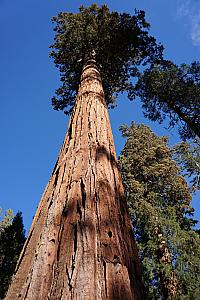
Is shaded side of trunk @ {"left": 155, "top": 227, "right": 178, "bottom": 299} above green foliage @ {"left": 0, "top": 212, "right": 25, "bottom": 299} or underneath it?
underneath

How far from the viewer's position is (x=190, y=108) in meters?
13.1

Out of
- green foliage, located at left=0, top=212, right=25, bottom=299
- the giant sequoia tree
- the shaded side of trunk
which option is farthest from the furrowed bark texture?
green foliage, located at left=0, top=212, right=25, bottom=299

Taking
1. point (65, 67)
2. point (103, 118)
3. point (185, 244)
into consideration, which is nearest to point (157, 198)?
point (185, 244)

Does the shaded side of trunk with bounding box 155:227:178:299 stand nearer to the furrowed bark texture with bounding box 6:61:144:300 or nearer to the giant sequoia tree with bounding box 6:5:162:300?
the giant sequoia tree with bounding box 6:5:162:300

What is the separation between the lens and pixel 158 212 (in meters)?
12.7

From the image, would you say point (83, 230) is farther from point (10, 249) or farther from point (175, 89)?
point (10, 249)

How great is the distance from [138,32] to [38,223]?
10026mm

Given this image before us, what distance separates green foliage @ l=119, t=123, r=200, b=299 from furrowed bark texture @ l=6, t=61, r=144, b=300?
722 cm

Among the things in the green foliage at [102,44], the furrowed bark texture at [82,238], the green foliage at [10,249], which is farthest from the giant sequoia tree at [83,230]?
the green foliage at [10,249]

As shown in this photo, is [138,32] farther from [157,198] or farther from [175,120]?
[157,198]

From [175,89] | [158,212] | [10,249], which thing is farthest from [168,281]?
[10,249]

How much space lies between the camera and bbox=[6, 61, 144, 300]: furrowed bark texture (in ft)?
5.24

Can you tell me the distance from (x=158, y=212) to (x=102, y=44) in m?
7.40

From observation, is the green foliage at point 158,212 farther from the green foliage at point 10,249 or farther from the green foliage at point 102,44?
the green foliage at point 10,249
